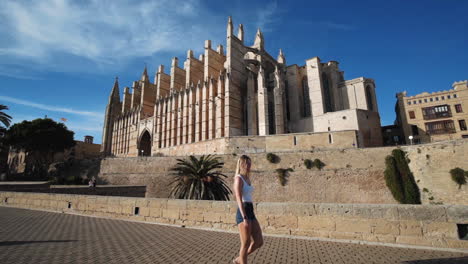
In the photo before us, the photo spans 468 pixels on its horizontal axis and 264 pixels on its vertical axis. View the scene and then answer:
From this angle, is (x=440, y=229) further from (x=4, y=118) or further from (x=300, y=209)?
(x=4, y=118)

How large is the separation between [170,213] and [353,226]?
490 cm

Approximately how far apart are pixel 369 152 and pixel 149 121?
33747 mm

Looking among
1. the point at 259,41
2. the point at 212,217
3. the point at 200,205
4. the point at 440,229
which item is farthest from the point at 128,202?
the point at 259,41

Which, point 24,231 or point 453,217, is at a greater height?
point 453,217

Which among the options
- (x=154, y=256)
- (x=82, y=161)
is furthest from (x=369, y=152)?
(x=82, y=161)

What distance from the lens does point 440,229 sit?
13.9 feet

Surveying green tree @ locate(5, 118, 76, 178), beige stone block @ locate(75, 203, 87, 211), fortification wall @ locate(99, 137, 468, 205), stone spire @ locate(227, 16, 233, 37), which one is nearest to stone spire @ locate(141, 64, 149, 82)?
green tree @ locate(5, 118, 76, 178)

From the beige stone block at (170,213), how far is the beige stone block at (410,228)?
5.49m

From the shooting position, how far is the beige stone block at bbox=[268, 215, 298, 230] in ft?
17.6

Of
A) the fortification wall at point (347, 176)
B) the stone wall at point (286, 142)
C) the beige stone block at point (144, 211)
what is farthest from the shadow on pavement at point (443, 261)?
the stone wall at point (286, 142)

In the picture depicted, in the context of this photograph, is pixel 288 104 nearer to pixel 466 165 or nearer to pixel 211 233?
pixel 466 165

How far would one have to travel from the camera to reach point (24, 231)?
5.56 meters

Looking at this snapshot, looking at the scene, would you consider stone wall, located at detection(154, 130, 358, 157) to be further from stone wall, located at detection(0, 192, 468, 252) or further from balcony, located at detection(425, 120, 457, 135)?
stone wall, located at detection(0, 192, 468, 252)

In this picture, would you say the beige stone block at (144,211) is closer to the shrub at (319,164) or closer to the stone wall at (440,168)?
the shrub at (319,164)
